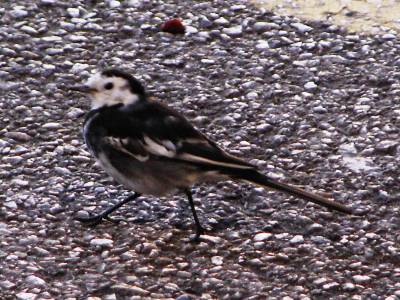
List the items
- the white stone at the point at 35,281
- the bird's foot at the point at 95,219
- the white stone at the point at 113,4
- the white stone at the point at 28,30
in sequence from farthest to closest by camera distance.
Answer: the white stone at the point at 113,4
the white stone at the point at 28,30
the bird's foot at the point at 95,219
the white stone at the point at 35,281

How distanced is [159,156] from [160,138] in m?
0.09

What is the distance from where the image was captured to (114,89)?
5.95 m

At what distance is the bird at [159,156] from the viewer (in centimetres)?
552

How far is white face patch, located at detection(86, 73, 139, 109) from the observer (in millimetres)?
5918

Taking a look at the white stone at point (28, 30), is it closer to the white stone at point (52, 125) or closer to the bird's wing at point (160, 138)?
the white stone at point (52, 125)

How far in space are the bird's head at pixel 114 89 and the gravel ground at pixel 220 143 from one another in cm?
47

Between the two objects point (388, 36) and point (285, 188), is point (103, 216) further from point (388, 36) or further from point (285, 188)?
point (388, 36)

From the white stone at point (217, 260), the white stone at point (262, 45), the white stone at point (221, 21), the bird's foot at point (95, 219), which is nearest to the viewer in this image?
the white stone at point (217, 260)

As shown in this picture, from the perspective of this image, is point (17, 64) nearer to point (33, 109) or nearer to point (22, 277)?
point (33, 109)

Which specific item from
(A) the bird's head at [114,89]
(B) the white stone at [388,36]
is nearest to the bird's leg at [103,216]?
(A) the bird's head at [114,89]

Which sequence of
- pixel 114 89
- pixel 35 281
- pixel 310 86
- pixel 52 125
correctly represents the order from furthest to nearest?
pixel 310 86 → pixel 52 125 → pixel 114 89 → pixel 35 281

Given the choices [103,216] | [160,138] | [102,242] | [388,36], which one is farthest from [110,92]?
[388,36]

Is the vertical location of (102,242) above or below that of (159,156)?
below

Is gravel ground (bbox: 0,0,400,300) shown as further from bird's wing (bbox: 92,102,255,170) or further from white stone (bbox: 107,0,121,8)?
bird's wing (bbox: 92,102,255,170)
